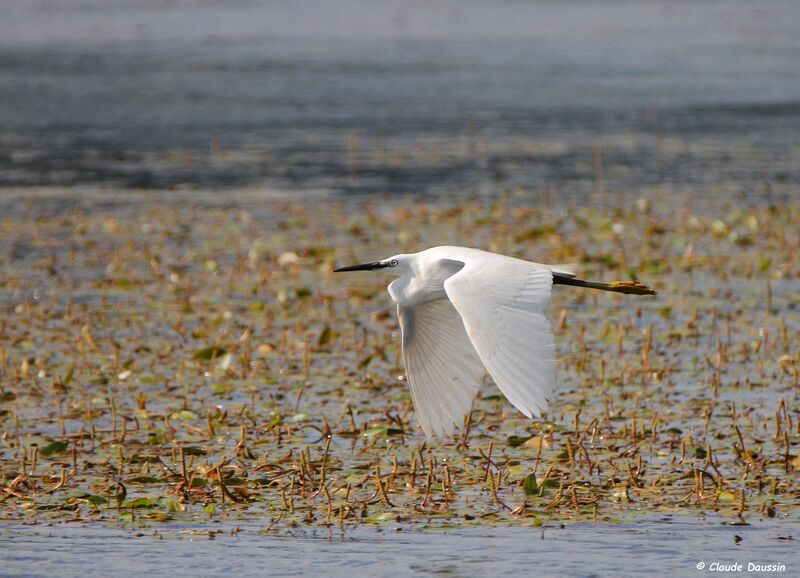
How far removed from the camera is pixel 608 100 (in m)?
24.1

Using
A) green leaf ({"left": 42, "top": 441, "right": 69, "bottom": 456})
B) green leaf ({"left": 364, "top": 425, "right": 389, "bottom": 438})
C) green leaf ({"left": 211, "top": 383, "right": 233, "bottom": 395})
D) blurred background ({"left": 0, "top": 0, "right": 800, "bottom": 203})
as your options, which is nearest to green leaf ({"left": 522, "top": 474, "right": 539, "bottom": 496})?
green leaf ({"left": 364, "top": 425, "right": 389, "bottom": 438})

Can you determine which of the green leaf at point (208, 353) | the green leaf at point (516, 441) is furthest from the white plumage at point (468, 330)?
the green leaf at point (208, 353)

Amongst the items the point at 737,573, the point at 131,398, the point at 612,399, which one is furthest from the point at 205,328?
the point at 737,573

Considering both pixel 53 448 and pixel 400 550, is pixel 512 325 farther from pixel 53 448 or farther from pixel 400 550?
pixel 53 448

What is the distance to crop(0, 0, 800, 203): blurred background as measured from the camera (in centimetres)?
1797

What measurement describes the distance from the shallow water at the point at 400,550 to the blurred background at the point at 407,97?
33.4ft

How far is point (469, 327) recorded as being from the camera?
5668 mm

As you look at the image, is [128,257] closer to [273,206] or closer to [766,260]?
[273,206]

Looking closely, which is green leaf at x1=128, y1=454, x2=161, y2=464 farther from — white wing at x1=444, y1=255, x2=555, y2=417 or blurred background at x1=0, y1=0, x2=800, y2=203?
blurred background at x1=0, y1=0, x2=800, y2=203

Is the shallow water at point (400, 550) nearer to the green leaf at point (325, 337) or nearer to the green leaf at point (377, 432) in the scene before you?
the green leaf at point (377, 432)

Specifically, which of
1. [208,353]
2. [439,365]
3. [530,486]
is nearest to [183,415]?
[208,353]

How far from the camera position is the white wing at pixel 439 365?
6.81 m

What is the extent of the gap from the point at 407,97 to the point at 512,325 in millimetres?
19561

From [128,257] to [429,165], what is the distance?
21.0 ft
